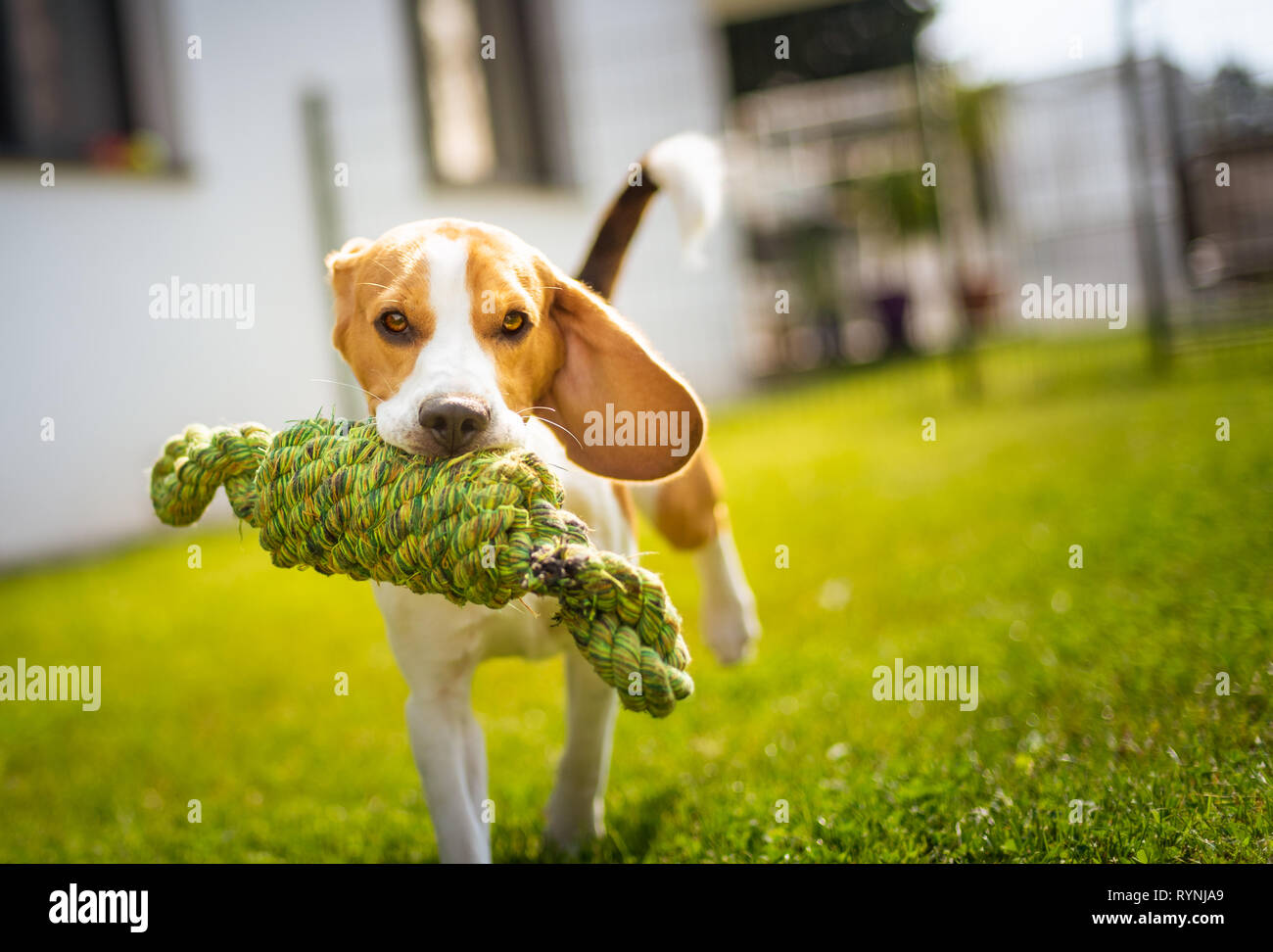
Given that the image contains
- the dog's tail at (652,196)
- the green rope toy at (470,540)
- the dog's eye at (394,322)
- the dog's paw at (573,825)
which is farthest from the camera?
the dog's tail at (652,196)

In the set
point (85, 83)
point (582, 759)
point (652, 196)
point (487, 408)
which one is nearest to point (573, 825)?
point (582, 759)

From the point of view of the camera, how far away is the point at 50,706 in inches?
151

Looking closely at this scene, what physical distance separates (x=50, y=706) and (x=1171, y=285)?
9181 millimetres

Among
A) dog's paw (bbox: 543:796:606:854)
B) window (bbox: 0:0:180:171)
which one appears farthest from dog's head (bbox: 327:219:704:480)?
window (bbox: 0:0:180:171)

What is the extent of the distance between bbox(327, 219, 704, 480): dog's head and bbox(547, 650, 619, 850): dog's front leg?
45 centimetres

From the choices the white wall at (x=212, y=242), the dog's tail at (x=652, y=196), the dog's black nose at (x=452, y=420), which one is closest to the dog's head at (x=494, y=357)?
the dog's black nose at (x=452, y=420)

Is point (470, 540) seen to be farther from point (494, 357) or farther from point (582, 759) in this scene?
point (582, 759)

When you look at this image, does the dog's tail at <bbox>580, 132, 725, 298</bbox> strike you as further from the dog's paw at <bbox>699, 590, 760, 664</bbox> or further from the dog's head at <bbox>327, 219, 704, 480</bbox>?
the dog's paw at <bbox>699, 590, 760, 664</bbox>

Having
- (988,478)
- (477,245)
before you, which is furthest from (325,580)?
(477,245)

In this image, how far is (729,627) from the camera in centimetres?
308

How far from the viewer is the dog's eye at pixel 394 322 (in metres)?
1.85

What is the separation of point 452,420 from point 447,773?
0.67 meters

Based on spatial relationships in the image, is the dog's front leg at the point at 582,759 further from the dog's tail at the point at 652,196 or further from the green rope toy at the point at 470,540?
the dog's tail at the point at 652,196
